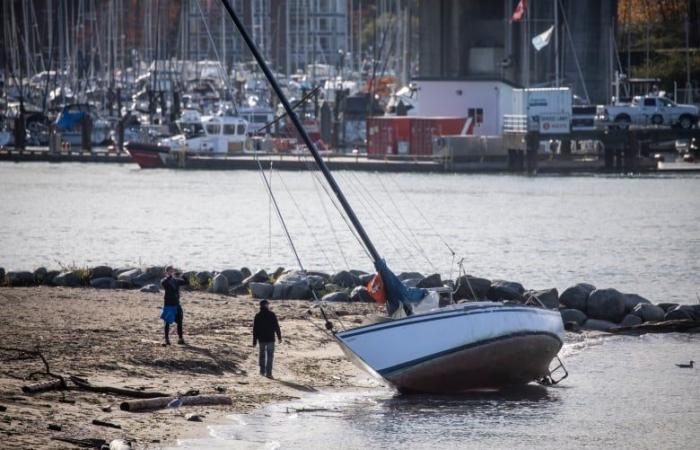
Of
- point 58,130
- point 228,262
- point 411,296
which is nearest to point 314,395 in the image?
point 411,296

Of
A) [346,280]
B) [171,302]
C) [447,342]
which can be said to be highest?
[171,302]

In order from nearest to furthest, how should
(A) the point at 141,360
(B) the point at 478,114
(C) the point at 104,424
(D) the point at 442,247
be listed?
(C) the point at 104,424 < (A) the point at 141,360 < (D) the point at 442,247 < (B) the point at 478,114

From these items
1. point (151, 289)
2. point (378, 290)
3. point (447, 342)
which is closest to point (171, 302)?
point (378, 290)

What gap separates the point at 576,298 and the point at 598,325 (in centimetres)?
152

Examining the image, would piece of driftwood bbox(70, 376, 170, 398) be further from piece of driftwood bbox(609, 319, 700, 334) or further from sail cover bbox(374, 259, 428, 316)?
piece of driftwood bbox(609, 319, 700, 334)

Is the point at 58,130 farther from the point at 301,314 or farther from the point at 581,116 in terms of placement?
the point at 301,314

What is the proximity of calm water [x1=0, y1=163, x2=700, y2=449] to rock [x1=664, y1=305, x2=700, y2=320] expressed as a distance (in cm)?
172

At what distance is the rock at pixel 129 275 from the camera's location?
125ft

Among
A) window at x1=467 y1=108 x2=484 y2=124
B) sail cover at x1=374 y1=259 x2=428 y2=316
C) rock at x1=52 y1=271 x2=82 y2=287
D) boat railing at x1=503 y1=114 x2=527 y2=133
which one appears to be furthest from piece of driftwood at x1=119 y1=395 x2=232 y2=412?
window at x1=467 y1=108 x2=484 y2=124

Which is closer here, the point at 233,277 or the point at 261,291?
the point at 261,291

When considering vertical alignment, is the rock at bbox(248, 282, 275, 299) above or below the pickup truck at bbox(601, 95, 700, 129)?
below

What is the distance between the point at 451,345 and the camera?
25.8 m

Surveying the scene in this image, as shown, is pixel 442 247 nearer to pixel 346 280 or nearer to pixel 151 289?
pixel 346 280

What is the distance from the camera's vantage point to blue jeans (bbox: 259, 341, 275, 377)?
1034 inches
